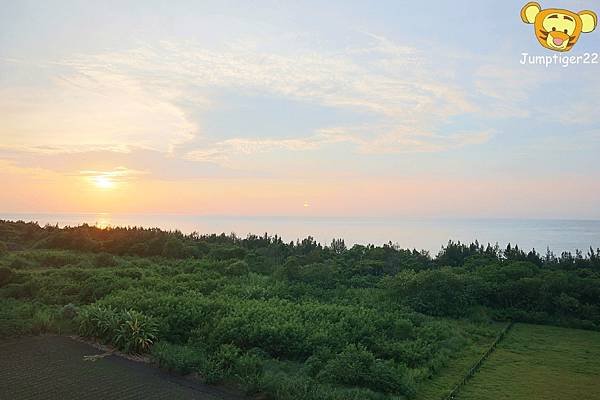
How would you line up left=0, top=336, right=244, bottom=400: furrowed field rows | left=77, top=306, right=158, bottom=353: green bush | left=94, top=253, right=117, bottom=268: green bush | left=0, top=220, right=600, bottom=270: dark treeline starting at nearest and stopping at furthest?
left=0, top=336, right=244, bottom=400: furrowed field rows → left=77, top=306, right=158, bottom=353: green bush → left=94, top=253, right=117, bottom=268: green bush → left=0, top=220, right=600, bottom=270: dark treeline

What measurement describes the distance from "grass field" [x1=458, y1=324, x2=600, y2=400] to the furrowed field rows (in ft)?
20.2

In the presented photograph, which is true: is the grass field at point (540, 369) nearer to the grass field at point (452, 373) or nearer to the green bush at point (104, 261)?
the grass field at point (452, 373)

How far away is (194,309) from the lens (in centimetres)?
1315

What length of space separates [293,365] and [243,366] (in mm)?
1827

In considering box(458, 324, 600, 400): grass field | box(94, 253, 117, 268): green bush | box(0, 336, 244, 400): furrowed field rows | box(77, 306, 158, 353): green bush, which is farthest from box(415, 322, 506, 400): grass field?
box(94, 253, 117, 268): green bush

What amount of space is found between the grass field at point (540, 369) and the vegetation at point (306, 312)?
0.73m

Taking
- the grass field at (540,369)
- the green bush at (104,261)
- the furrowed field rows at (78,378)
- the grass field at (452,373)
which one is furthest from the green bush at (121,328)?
the green bush at (104,261)

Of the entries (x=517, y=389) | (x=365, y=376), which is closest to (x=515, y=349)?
(x=517, y=389)

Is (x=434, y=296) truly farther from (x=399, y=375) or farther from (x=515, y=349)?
(x=399, y=375)

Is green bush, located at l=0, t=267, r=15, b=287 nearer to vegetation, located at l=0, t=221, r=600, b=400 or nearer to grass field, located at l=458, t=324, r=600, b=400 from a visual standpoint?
vegetation, located at l=0, t=221, r=600, b=400

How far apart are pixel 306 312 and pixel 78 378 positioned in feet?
24.4

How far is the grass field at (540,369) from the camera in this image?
10.4 m

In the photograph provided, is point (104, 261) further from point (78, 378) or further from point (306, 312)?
point (78, 378)

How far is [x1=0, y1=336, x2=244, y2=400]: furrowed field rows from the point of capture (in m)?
8.54
